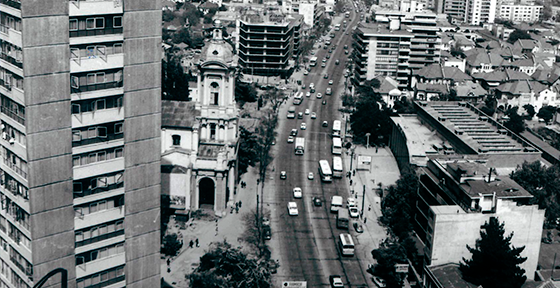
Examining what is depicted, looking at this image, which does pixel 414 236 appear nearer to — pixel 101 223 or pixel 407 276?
pixel 407 276

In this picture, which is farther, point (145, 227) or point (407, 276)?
point (407, 276)

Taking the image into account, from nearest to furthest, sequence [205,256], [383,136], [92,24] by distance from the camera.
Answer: [92,24]
[205,256]
[383,136]

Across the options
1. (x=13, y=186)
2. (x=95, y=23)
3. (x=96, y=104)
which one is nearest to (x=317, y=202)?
(x=96, y=104)

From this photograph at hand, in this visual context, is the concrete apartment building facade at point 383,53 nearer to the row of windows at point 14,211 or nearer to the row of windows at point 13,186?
the row of windows at point 14,211

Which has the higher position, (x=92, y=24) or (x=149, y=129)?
(x=92, y=24)

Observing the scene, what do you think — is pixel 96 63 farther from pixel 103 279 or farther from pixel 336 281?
pixel 336 281

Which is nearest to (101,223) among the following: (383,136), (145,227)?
(145,227)

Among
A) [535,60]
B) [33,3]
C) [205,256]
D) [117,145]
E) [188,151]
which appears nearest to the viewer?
[33,3]
